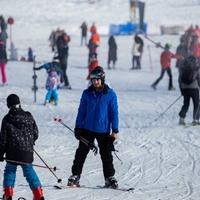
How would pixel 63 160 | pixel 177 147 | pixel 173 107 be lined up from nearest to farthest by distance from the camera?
1. pixel 63 160
2. pixel 177 147
3. pixel 173 107

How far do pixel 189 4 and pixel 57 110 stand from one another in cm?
4333

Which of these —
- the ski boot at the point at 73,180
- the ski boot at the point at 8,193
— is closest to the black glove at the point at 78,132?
the ski boot at the point at 73,180

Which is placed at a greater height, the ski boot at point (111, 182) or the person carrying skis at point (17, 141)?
the person carrying skis at point (17, 141)

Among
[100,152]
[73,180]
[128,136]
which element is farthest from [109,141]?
[128,136]

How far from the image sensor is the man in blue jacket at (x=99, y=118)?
8734 millimetres

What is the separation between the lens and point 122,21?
51312mm

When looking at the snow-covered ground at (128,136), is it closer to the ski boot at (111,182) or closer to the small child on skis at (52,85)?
the ski boot at (111,182)

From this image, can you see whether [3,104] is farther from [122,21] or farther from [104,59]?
[122,21]

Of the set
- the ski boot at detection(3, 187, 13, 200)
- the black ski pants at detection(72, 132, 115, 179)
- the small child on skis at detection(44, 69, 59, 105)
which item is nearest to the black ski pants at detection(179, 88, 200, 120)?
the small child on skis at detection(44, 69, 59, 105)

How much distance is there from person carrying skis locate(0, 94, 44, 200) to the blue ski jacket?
3.67 feet

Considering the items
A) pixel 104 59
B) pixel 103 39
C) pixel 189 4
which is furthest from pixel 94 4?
pixel 104 59

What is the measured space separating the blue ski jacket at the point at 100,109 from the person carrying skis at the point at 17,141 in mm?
1119

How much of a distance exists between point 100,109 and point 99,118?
109 millimetres

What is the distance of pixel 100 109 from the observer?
8742mm
